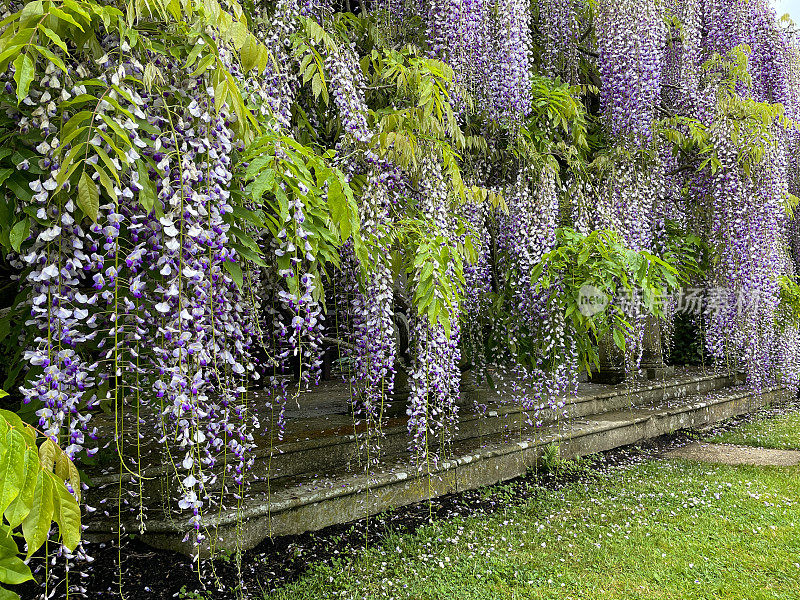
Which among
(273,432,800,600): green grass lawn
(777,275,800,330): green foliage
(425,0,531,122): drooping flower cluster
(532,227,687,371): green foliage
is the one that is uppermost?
(425,0,531,122): drooping flower cluster

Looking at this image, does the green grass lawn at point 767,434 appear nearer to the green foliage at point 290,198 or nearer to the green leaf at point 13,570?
the green foliage at point 290,198

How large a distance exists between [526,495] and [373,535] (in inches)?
54.0

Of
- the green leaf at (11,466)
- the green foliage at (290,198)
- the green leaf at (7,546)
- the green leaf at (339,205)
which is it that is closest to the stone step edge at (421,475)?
the green leaf at (7,546)

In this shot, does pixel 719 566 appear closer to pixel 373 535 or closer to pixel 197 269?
pixel 373 535

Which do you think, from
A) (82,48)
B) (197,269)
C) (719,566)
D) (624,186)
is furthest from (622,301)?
(82,48)

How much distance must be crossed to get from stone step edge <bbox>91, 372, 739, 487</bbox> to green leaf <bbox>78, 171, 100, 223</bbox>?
1.20 m

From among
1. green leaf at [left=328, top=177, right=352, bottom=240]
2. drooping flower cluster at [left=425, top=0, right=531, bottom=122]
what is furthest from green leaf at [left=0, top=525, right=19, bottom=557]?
drooping flower cluster at [left=425, top=0, right=531, bottom=122]

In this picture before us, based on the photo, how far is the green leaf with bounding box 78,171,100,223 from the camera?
1.67 m

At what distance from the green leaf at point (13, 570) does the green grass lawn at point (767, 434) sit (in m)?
6.62

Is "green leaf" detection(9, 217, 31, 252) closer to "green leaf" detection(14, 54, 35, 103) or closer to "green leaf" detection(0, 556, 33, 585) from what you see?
"green leaf" detection(14, 54, 35, 103)

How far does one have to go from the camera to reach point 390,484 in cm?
389

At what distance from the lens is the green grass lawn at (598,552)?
3.00 meters

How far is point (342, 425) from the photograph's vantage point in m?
4.57

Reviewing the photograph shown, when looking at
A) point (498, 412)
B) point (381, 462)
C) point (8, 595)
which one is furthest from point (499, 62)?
point (8, 595)
